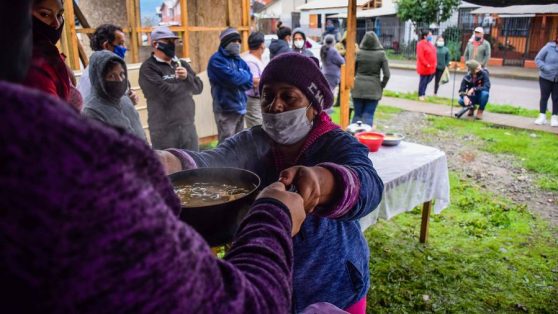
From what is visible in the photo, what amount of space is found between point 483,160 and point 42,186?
7.80 meters

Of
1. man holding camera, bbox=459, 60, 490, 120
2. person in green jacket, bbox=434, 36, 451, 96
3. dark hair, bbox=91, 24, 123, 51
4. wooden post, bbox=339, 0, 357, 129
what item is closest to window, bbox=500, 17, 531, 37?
person in green jacket, bbox=434, 36, 451, 96

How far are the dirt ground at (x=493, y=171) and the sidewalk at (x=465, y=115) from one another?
1.54 metres

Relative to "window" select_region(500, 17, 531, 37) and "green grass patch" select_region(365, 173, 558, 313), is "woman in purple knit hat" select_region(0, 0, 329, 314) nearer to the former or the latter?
"green grass patch" select_region(365, 173, 558, 313)

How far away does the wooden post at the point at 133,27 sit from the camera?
6.33 meters

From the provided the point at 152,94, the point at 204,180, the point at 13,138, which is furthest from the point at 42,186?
the point at 152,94

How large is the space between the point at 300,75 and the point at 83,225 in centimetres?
149

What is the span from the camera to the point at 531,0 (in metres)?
3.12

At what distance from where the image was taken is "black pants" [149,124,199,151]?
5.48 m

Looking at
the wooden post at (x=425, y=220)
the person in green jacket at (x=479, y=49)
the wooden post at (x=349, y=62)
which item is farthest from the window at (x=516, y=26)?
the wooden post at (x=425, y=220)

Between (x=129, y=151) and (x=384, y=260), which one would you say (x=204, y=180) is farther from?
(x=384, y=260)

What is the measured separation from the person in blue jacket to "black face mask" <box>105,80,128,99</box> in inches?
92.2

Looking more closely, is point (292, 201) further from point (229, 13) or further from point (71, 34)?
point (229, 13)

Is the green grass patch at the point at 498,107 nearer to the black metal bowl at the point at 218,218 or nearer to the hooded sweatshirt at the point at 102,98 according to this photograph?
the hooded sweatshirt at the point at 102,98

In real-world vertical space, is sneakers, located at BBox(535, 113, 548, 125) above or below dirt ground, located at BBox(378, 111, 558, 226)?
above
